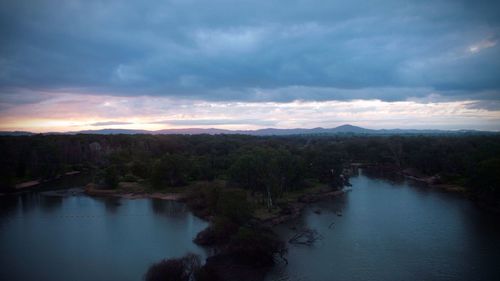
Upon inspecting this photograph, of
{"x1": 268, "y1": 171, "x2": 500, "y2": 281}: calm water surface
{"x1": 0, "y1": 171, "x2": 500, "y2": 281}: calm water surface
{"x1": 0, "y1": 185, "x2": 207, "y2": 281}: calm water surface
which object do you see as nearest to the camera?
{"x1": 268, "y1": 171, "x2": 500, "y2": 281}: calm water surface

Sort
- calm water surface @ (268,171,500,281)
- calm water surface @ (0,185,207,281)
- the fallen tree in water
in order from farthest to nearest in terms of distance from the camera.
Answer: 1. the fallen tree in water
2. calm water surface @ (0,185,207,281)
3. calm water surface @ (268,171,500,281)

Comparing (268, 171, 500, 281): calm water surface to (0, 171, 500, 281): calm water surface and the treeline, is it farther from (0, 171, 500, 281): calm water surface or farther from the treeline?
the treeline

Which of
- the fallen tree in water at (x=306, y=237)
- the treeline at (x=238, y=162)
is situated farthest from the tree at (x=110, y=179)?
the fallen tree in water at (x=306, y=237)

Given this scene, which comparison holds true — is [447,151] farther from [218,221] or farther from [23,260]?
[23,260]

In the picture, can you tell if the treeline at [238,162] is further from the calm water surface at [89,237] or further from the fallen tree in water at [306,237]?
the fallen tree in water at [306,237]

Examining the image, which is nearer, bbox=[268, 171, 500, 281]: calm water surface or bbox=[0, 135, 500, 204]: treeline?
bbox=[268, 171, 500, 281]: calm water surface

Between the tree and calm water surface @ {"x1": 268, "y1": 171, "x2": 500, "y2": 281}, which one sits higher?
the tree

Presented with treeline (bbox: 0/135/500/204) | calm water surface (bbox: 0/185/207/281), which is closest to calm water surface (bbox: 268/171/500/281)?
treeline (bbox: 0/135/500/204)
